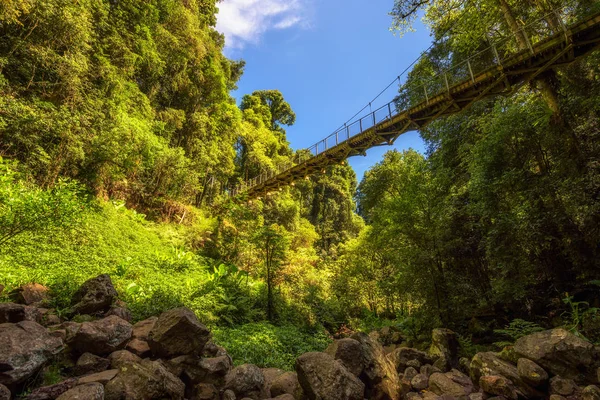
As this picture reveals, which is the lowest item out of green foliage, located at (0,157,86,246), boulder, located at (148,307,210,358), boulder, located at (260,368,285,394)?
boulder, located at (260,368,285,394)

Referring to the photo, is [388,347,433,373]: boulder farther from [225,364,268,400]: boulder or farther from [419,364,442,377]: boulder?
[225,364,268,400]: boulder

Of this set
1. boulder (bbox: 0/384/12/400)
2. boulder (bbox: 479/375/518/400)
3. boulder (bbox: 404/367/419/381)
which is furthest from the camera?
boulder (bbox: 404/367/419/381)

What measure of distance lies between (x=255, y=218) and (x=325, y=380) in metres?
9.83

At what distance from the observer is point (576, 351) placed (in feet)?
11.4

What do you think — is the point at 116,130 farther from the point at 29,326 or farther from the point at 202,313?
the point at 29,326

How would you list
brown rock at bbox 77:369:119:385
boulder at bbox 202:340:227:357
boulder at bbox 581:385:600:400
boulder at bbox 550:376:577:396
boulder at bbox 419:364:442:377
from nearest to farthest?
brown rock at bbox 77:369:119:385 < boulder at bbox 581:385:600:400 < boulder at bbox 550:376:577:396 < boulder at bbox 202:340:227:357 < boulder at bbox 419:364:442:377

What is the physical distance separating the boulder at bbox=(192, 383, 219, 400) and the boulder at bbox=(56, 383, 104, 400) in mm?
1114

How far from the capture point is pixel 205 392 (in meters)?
3.23

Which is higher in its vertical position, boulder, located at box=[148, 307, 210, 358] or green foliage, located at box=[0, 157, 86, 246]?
green foliage, located at box=[0, 157, 86, 246]

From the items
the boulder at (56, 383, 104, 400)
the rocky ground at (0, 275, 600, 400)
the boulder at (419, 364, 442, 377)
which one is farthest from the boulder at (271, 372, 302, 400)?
the boulder at (419, 364, 442, 377)

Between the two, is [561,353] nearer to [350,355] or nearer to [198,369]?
[350,355]

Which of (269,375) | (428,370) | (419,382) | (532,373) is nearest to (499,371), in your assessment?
(532,373)

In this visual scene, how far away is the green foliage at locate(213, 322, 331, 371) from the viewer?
5348 mm

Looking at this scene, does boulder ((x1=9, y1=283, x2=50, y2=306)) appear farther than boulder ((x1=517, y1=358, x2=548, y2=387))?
Yes
